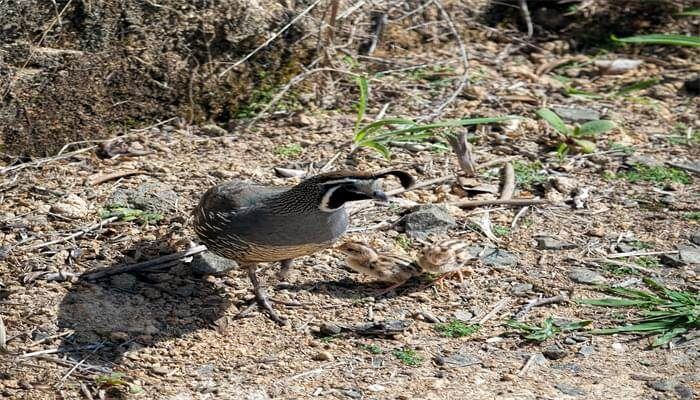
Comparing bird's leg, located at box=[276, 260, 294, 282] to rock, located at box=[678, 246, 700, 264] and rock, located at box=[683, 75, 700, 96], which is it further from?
rock, located at box=[683, 75, 700, 96]

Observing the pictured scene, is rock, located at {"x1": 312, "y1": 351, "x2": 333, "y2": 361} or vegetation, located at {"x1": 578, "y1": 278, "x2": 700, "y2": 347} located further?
vegetation, located at {"x1": 578, "y1": 278, "x2": 700, "y2": 347}

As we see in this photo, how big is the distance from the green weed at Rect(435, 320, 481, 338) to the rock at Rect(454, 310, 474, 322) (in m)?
0.04

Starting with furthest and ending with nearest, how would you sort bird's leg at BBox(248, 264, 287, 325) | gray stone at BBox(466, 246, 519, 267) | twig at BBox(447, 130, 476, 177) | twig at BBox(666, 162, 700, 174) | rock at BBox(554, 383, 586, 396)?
twig at BBox(666, 162, 700, 174) → twig at BBox(447, 130, 476, 177) → gray stone at BBox(466, 246, 519, 267) → bird's leg at BBox(248, 264, 287, 325) → rock at BBox(554, 383, 586, 396)

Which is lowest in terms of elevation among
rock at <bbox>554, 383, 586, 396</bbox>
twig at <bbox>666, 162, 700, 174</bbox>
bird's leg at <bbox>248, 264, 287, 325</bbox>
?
twig at <bbox>666, 162, 700, 174</bbox>

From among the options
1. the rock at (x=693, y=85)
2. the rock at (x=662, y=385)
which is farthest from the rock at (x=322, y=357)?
the rock at (x=693, y=85)

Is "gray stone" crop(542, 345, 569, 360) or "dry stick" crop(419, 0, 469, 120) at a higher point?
"dry stick" crop(419, 0, 469, 120)

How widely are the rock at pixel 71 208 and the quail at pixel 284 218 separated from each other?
854mm

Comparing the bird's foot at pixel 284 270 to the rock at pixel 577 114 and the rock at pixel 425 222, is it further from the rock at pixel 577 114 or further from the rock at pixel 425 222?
the rock at pixel 577 114

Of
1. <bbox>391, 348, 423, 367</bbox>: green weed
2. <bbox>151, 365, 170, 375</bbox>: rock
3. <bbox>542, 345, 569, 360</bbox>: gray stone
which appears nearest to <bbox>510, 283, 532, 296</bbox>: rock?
<bbox>542, 345, 569, 360</bbox>: gray stone

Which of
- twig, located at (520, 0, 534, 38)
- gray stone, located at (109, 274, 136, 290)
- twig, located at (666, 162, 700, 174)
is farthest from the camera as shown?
twig, located at (520, 0, 534, 38)

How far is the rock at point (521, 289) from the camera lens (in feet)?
17.0

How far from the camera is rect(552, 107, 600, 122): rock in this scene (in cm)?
689

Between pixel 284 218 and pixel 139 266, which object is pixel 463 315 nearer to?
pixel 284 218

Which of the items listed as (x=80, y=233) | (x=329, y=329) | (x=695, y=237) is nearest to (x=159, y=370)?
(x=329, y=329)
